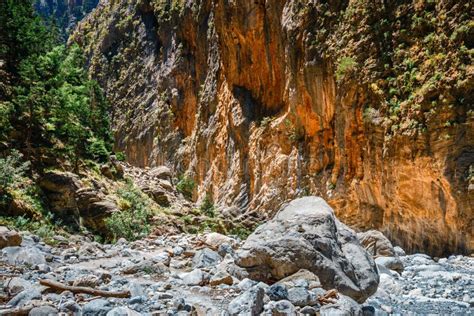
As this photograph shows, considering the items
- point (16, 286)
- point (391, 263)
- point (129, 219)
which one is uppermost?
point (16, 286)

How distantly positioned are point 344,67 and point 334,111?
Answer: 7.03 feet

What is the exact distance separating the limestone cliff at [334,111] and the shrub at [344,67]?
0.20 feet

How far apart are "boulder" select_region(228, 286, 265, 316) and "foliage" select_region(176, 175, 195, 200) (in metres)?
27.5

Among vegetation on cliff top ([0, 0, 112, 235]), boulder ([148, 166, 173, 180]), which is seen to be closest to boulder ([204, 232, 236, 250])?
vegetation on cliff top ([0, 0, 112, 235])

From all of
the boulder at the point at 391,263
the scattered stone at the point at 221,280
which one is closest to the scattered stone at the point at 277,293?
the scattered stone at the point at 221,280

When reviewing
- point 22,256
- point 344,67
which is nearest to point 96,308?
point 22,256

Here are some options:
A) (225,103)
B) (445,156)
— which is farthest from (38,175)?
(225,103)

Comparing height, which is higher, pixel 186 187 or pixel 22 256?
pixel 22 256

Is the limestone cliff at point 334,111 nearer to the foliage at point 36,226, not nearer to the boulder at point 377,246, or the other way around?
the boulder at point 377,246

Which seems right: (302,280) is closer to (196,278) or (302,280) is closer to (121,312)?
(196,278)

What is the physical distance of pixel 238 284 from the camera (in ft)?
21.6

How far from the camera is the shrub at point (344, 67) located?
59.2 feet

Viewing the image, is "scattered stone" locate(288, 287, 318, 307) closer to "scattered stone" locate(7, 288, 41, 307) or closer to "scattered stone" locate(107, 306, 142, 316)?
"scattered stone" locate(107, 306, 142, 316)

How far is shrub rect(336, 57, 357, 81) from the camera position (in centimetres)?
1804
